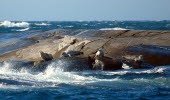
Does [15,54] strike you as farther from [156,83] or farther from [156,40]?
[156,83]

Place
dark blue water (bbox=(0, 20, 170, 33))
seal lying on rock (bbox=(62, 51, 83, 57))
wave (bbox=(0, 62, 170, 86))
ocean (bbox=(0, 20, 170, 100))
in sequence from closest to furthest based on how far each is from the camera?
ocean (bbox=(0, 20, 170, 100)) → wave (bbox=(0, 62, 170, 86)) → seal lying on rock (bbox=(62, 51, 83, 57)) → dark blue water (bbox=(0, 20, 170, 33))

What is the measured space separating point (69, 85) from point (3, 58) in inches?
351

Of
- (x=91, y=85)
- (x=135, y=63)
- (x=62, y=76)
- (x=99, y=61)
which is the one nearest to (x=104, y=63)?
(x=99, y=61)

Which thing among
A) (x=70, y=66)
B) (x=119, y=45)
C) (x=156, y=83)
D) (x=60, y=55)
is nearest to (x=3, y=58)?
(x=60, y=55)

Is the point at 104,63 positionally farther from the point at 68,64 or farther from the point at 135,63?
the point at 68,64

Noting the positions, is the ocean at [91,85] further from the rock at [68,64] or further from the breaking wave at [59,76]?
the rock at [68,64]

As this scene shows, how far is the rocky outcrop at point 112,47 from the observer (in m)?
17.0

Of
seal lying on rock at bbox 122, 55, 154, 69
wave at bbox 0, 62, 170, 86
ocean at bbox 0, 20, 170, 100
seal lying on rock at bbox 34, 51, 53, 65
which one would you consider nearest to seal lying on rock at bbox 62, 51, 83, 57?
seal lying on rock at bbox 34, 51, 53, 65

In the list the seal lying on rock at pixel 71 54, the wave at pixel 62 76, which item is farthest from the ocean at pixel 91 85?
the seal lying on rock at pixel 71 54

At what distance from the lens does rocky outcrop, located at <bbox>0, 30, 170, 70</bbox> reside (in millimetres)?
17047

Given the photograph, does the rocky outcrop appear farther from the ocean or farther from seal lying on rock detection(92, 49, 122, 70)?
the ocean

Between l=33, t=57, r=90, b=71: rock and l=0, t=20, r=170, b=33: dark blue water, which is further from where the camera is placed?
l=0, t=20, r=170, b=33: dark blue water

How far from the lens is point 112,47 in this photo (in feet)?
59.8

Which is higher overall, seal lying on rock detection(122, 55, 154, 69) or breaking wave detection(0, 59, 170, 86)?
seal lying on rock detection(122, 55, 154, 69)
